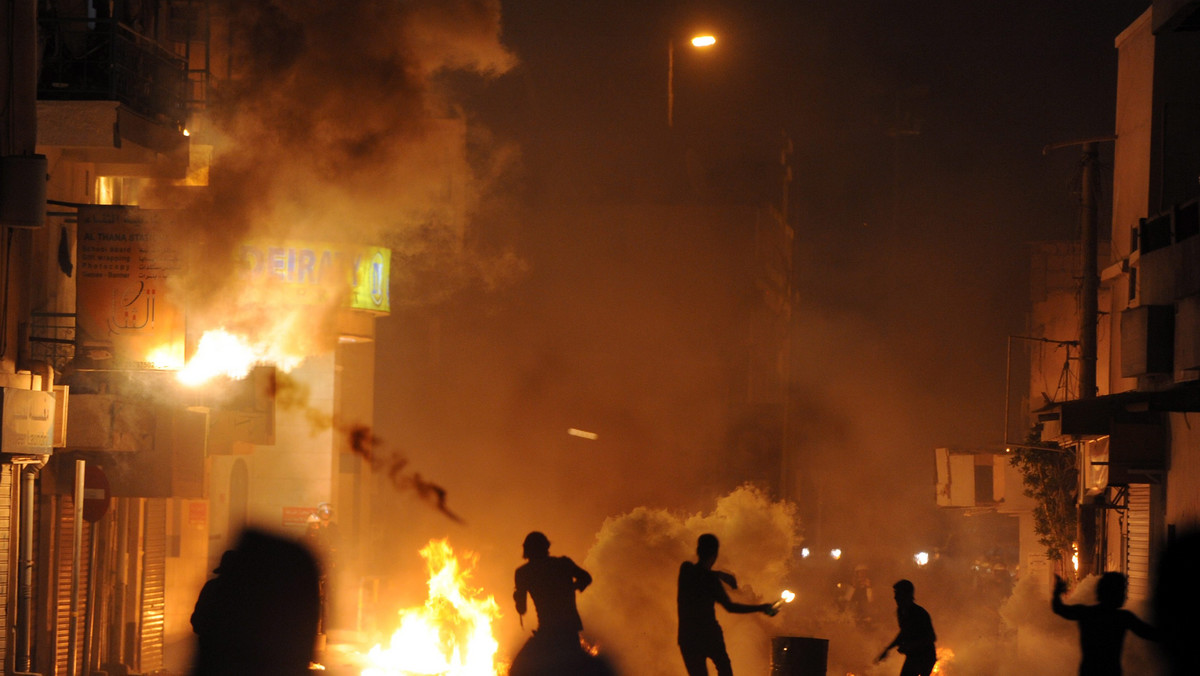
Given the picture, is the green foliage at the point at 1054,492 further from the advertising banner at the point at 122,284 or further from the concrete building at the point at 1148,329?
the advertising banner at the point at 122,284

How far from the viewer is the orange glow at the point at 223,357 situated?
16.0 metres

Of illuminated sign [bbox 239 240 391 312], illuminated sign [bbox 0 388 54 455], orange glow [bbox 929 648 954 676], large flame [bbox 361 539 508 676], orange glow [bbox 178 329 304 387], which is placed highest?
illuminated sign [bbox 239 240 391 312]

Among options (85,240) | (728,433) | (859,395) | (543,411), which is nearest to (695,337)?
(728,433)

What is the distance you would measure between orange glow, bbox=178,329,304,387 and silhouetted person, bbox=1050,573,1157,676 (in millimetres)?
11177

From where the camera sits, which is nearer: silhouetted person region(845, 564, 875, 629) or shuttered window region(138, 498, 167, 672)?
shuttered window region(138, 498, 167, 672)

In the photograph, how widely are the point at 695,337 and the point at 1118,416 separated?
60.3 feet

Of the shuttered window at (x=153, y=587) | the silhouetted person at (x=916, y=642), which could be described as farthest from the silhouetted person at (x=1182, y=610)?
the shuttered window at (x=153, y=587)

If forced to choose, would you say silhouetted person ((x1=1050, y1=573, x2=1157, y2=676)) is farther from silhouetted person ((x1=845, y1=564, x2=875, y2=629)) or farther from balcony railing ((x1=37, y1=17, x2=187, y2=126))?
silhouetted person ((x1=845, y1=564, x2=875, y2=629))

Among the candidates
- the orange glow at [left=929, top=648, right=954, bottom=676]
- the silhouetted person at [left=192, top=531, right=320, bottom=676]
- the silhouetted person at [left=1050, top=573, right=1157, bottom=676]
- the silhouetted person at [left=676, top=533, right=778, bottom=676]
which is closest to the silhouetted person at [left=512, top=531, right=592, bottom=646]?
the silhouetted person at [left=676, top=533, right=778, bottom=676]

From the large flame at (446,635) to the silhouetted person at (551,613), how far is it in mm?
6143

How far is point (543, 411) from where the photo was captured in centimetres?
3181

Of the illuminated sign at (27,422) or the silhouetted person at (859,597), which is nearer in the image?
the illuminated sign at (27,422)

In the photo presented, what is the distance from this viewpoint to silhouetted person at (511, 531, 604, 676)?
770 cm

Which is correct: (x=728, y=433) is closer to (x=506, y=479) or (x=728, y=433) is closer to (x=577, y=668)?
(x=506, y=479)
